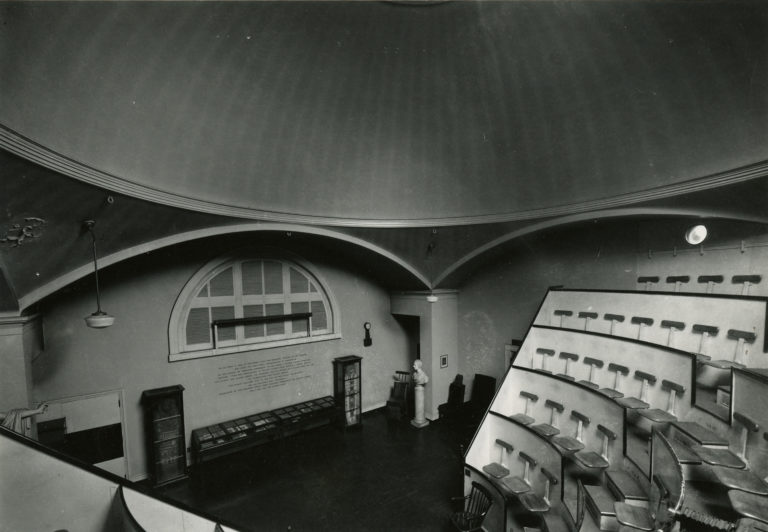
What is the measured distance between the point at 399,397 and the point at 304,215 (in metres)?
5.74

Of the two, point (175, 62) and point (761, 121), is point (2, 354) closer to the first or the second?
point (175, 62)

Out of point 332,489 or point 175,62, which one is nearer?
point 175,62

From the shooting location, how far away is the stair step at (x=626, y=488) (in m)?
3.79

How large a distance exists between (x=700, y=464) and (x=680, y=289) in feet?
11.2

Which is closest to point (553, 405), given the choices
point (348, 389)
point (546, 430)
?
point (546, 430)

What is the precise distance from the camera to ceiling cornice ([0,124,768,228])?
10.6 ft

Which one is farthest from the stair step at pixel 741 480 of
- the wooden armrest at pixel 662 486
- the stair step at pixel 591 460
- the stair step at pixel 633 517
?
the stair step at pixel 591 460

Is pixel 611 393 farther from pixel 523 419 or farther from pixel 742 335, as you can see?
pixel 742 335

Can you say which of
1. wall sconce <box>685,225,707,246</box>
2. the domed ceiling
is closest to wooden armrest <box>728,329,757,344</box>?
the domed ceiling

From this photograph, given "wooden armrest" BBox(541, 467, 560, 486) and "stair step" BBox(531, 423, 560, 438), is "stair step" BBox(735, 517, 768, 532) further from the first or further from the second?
"stair step" BBox(531, 423, 560, 438)

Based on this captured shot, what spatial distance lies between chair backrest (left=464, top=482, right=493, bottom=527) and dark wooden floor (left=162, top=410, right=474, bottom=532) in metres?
0.57

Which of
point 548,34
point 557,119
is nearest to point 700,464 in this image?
point 557,119

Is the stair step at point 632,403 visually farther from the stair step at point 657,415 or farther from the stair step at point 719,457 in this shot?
the stair step at point 719,457

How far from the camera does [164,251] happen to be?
6906 mm
